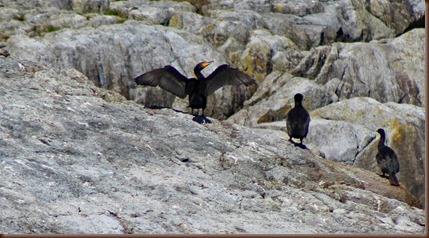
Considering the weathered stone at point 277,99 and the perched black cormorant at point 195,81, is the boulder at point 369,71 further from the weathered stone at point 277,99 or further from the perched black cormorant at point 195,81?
the perched black cormorant at point 195,81

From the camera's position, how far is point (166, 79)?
18438mm

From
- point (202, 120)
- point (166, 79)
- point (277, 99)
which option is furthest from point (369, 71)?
point (202, 120)

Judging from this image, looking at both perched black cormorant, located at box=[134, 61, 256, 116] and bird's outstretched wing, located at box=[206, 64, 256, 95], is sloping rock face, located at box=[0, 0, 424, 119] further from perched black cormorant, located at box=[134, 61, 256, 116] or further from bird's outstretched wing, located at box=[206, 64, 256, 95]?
bird's outstretched wing, located at box=[206, 64, 256, 95]

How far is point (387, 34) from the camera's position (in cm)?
4072

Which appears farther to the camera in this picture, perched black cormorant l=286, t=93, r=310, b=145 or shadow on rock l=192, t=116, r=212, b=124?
perched black cormorant l=286, t=93, r=310, b=145

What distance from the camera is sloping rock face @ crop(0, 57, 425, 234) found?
392 inches

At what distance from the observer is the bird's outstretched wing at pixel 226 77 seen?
17906mm

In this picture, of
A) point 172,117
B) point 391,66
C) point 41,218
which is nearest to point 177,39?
point 391,66

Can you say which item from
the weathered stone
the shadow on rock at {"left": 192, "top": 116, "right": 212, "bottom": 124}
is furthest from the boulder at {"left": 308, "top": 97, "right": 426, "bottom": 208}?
the shadow on rock at {"left": 192, "top": 116, "right": 212, "bottom": 124}

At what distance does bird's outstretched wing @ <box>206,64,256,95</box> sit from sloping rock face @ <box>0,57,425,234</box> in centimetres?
323

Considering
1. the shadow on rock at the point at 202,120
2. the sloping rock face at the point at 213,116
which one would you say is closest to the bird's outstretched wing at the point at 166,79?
the sloping rock face at the point at 213,116

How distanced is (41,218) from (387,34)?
33.6 meters

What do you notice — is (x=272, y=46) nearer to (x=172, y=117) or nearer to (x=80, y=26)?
(x=80, y=26)

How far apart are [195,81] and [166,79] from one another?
0.68 metres
